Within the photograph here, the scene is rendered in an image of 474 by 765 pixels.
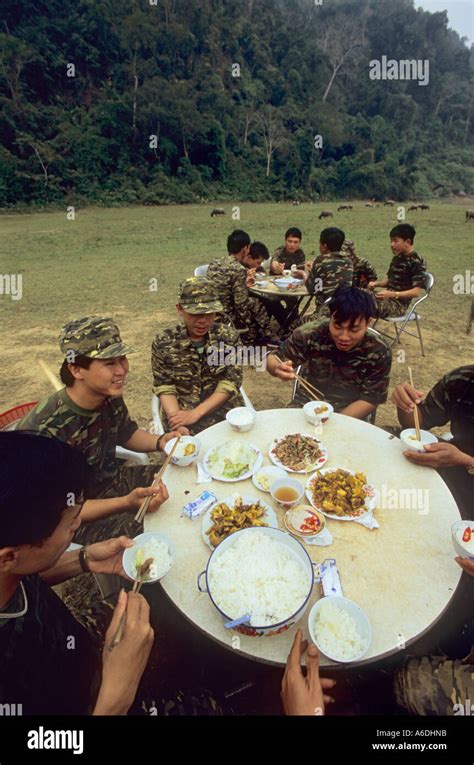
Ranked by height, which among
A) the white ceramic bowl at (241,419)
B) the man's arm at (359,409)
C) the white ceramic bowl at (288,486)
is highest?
the white ceramic bowl at (241,419)

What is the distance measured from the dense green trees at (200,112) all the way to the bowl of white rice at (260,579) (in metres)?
36.4

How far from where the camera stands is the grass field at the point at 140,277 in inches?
262

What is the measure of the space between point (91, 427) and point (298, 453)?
155 centimetres

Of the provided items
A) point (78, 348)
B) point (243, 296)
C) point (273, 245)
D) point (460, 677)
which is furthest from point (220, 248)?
point (460, 677)

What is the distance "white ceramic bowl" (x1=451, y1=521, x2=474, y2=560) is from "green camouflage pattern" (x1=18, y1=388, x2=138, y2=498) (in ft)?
7.12

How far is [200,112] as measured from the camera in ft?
146

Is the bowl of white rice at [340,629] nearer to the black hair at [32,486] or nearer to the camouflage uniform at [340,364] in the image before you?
the black hair at [32,486]

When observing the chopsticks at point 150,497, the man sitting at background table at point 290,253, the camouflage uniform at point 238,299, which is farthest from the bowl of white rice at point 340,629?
the man sitting at background table at point 290,253

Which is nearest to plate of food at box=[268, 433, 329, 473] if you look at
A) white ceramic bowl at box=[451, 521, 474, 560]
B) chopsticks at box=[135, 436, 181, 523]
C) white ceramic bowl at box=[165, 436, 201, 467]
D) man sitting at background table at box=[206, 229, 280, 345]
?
white ceramic bowl at box=[165, 436, 201, 467]

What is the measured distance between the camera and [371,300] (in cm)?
347

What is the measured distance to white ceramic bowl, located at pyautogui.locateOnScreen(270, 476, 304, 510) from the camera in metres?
2.30

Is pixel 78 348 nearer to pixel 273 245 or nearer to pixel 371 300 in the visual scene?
pixel 371 300

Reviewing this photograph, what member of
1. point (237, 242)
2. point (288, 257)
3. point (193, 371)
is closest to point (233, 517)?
point (193, 371)

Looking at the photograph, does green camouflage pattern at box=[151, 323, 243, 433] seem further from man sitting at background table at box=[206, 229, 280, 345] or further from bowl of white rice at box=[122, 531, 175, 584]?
man sitting at background table at box=[206, 229, 280, 345]
